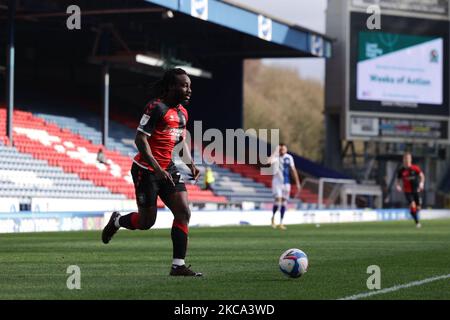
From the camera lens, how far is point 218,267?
42.4 ft

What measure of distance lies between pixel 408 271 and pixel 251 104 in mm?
70171

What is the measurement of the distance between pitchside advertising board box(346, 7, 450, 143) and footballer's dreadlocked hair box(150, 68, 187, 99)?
34.3 metres

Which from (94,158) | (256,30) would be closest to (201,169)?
(94,158)

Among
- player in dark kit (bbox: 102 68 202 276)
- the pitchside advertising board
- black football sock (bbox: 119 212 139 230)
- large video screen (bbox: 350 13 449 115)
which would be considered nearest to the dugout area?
large video screen (bbox: 350 13 449 115)

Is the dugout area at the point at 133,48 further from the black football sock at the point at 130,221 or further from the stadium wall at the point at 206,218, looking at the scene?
the black football sock at the point at 130,221

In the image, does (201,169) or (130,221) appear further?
(201,169)

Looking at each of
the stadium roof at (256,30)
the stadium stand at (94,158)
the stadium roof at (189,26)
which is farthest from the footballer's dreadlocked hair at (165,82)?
the stadium roof at (189,26)

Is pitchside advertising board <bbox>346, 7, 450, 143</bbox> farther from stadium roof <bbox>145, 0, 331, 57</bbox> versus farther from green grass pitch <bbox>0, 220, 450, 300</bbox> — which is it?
green grass pitch <bbox>0, 220, 450, 300</bbox>

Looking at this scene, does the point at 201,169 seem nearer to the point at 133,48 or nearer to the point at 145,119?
the point at 133,48

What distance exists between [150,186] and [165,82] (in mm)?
1146

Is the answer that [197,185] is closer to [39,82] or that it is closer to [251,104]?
[39,82]

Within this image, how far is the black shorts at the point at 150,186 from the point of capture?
11320 mm

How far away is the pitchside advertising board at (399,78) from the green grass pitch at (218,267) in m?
25.0
